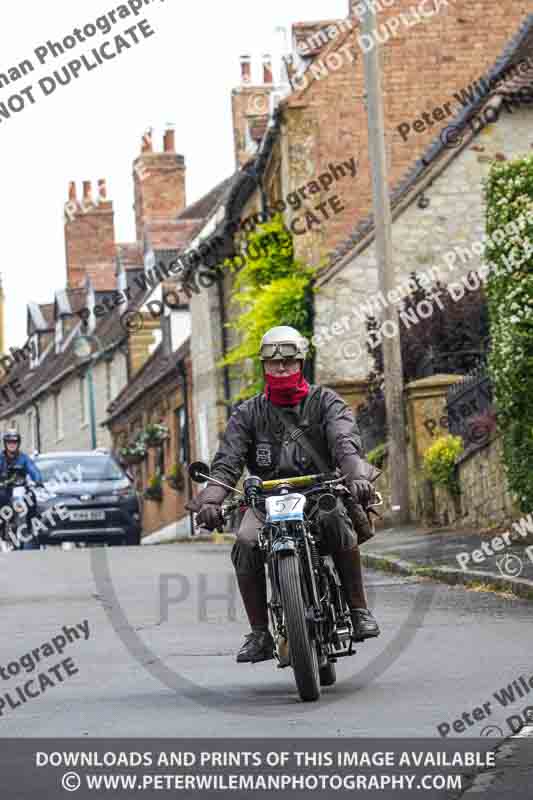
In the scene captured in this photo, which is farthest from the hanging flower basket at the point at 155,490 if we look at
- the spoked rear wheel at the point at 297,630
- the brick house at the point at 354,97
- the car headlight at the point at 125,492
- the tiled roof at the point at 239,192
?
the spoked rear wheel at the point at 297,630

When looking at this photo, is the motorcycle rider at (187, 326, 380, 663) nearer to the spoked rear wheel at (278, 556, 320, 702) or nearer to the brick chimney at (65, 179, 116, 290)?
the spoked rear wheel at (278, 556, 320, 702)

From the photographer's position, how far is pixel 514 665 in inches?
382

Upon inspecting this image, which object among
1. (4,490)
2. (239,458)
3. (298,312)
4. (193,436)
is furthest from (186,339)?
(239,458)

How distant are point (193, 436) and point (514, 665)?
3775cm

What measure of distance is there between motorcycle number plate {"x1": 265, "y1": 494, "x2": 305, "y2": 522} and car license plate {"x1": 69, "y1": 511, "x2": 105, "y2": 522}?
20166 millimetres

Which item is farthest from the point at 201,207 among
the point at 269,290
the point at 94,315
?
the point at 269,290

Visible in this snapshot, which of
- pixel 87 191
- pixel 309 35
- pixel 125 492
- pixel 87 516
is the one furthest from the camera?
pixel 87 191

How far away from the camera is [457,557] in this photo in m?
17.5

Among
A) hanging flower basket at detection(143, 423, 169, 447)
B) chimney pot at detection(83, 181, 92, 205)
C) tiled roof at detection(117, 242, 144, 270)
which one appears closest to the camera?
hanging flower basket at detection(143, 423, 169, 447)

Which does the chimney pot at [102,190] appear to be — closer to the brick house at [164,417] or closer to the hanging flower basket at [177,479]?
the brick house at [164,417]

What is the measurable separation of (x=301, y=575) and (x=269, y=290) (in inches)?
925

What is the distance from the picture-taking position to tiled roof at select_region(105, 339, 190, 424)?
49.4m

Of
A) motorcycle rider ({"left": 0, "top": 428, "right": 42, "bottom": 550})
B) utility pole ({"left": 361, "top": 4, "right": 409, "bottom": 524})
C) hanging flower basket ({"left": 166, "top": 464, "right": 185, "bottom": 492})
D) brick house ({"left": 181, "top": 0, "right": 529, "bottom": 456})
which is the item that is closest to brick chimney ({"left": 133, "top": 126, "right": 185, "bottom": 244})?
hanging flower basket ({"left": 166, "top": 464, "right": 185, "bottom": 492})

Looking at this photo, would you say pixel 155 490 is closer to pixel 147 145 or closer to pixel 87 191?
pixel 147 145
